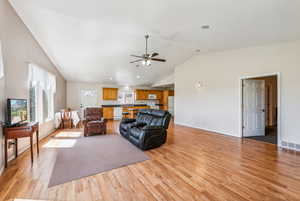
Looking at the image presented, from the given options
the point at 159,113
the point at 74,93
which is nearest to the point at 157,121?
the point at 159,113

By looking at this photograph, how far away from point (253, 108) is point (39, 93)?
7.31 metres

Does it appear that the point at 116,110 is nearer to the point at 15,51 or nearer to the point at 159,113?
the point at 159,113

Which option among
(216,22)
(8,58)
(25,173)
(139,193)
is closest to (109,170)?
(139,193)

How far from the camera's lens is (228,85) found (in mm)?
5102

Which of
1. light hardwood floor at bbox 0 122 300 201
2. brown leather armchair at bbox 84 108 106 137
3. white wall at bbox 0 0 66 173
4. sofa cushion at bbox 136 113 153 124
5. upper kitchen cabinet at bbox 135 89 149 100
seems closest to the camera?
light hardwood floor at bbox 0 122 300 201

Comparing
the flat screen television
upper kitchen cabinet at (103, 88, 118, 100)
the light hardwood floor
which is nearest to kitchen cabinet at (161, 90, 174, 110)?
upper kitchen cabinet at (103, 88, 118, 100)

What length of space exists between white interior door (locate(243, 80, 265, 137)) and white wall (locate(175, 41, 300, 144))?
302mm

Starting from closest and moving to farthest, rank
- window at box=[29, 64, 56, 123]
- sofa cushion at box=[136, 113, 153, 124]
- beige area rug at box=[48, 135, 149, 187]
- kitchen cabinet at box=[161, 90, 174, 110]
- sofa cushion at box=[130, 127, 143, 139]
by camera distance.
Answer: beige area rug at box=[48, 135, 149, 187], sofa cushion at box=[130, 127, 143, 139], window at box=[29, 64, 56, 123], sofa cushion at box=[136, 113, 153, 124], kitchen cabinet at box=[161, 90, 174, 110]

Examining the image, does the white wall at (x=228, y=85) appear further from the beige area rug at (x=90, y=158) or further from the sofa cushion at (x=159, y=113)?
the beige area rug at (x=90, y=158)

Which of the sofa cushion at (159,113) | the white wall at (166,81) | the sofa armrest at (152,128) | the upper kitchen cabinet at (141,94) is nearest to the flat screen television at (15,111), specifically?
the sofa armrest at (152,128)

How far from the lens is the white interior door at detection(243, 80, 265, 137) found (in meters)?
4.84

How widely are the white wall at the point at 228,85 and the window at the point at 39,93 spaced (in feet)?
18.8

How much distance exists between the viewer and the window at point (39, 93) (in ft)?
13.3

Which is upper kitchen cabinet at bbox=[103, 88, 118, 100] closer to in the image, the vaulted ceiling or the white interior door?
the vaulted ceiling
